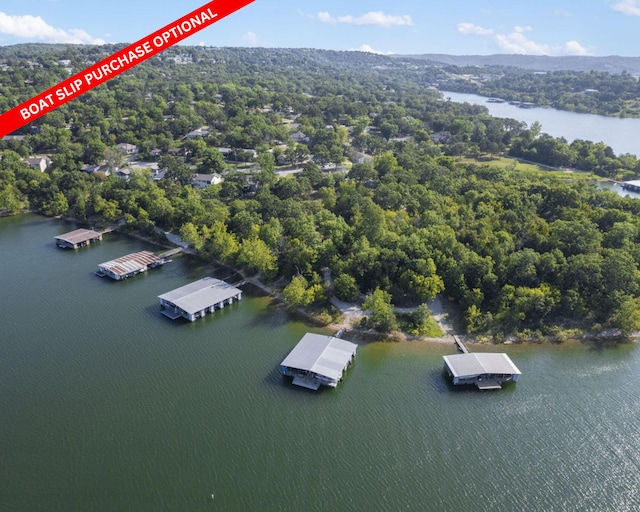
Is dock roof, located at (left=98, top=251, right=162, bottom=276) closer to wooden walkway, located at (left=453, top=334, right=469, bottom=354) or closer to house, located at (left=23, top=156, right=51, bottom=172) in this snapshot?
wooden walkway, located at (left=453, top=334, right=469, bottom=354)

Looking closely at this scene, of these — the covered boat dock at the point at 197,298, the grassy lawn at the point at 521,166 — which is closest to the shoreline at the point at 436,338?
the covered boat dock at the point at 197,298

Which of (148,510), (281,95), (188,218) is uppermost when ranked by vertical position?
(281,95)

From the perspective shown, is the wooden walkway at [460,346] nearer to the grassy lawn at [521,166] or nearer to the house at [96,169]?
the grassy lawn at [521,166]

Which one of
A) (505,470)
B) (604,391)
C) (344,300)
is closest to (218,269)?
(344,300)

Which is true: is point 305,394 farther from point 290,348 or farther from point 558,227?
point 558,227

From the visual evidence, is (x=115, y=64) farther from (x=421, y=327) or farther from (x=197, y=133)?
(x=197, y=133)

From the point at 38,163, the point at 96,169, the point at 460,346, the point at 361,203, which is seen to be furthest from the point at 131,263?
the point at 38,163
